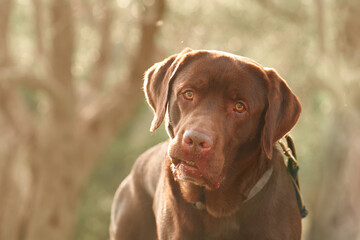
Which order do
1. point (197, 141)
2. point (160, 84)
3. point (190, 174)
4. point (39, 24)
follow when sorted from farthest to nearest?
point (39, 24) → point (160, 84) → point (190, 174) → point (197, 141)

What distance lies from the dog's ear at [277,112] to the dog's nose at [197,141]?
420mm

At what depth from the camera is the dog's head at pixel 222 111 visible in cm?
384

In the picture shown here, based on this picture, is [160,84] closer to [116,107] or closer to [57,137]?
[57,137]

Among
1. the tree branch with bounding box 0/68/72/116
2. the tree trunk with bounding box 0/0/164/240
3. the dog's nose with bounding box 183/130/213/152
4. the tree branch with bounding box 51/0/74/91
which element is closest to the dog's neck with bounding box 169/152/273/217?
the dog's nose with bounding box 183/130/213/152

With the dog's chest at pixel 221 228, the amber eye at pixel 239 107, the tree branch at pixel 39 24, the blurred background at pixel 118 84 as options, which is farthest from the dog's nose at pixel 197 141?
the tree branch at pixel 39 24

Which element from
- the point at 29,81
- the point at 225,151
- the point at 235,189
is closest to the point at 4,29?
the point at 29,81

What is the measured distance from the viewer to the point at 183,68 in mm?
4273

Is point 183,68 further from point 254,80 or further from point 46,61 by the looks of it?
point 46,61

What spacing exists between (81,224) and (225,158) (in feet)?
62.7

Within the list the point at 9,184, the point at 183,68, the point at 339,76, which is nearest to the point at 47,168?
the point at 9,184

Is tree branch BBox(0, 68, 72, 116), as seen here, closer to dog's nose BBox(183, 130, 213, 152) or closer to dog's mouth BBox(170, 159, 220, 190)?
dog's mouth BBox(170, 159, 220, 190)

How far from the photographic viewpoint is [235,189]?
4.22 meters

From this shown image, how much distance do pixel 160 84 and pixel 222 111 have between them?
0.62m

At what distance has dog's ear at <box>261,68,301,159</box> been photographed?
13.0 feet
